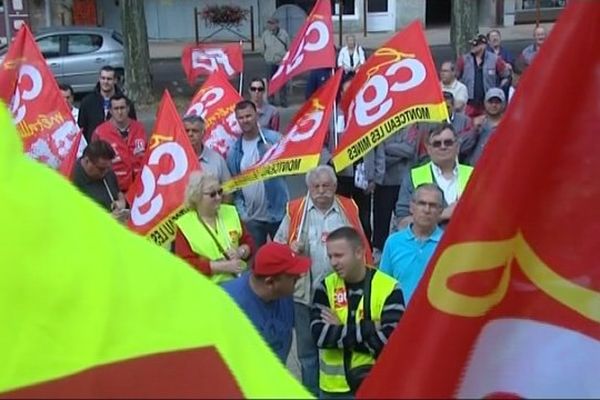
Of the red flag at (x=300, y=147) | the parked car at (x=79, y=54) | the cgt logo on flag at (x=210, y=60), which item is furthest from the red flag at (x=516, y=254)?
the parked car at (x=79, y=54)

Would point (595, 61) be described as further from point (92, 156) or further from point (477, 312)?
point (92, 156)

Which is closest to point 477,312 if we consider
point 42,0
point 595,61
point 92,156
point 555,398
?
point 555,398

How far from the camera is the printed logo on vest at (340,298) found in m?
4.86

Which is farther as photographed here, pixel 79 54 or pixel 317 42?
pixel 79 54

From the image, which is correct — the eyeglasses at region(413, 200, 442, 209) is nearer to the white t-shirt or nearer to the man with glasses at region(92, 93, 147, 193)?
the white t-shirt

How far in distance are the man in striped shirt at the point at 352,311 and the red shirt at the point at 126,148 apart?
328cm

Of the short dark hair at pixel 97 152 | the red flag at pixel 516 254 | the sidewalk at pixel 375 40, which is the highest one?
the red flag at pixel 516 254

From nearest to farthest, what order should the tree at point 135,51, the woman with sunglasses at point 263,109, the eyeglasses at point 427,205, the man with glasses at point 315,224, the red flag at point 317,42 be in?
the eyeglasses at point 427,205, the man with glasses at point 315,224, the woman with sunglasses at point 263,109, the red flag at point 317,42, the tree at point 135,51

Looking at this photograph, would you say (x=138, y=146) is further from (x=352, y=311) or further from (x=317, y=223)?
(x=352, y=311)

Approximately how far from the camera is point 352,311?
191 inches

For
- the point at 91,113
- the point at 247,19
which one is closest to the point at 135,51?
the point at 91,113

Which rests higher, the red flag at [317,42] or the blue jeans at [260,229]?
the red flag at [317,42]

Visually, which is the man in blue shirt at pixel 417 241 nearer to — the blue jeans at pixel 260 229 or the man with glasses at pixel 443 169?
the man with glasses at pixel 443 169

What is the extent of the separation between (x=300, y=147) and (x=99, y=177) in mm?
1312
